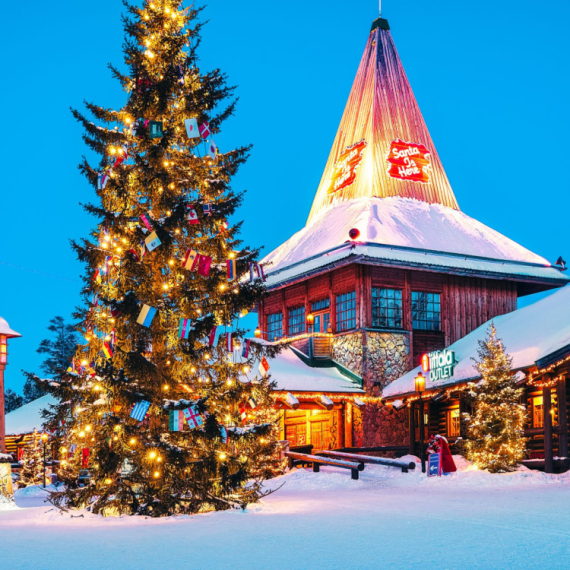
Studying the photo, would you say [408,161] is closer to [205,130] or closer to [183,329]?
[205,130]

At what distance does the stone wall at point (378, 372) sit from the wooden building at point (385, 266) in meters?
0.04

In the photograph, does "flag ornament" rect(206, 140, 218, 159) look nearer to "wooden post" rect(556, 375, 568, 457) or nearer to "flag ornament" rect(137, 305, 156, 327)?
"flag ornament" rect(137, 305, 156, 327)

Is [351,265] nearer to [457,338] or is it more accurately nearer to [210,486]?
[457,338]

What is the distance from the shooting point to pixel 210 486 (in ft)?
38.2

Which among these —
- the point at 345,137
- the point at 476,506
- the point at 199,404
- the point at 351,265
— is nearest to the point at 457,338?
the point at 351,265

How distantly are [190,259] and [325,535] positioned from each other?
5.10 metres

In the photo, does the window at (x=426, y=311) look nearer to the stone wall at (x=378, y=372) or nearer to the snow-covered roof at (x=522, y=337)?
the stone wall at (x=378, y=372)

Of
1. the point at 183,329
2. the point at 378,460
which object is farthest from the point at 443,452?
the point at 183,329

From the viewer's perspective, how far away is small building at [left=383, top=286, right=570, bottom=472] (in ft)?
56.3

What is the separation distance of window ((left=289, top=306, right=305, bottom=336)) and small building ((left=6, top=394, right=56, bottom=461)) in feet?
32.6

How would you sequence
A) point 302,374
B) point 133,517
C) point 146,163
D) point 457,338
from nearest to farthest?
point 133,517 < point 146,163 < point 302,374 < point 457,338

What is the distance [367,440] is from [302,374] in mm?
3052

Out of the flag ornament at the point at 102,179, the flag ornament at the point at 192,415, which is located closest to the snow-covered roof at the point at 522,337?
the flag ornament at the point at 192,415

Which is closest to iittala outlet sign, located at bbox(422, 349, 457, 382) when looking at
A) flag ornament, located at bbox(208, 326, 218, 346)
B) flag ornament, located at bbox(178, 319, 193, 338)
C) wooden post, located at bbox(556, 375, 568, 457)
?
wooden post, located at bbox(556, 375, 568, 457)
